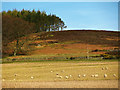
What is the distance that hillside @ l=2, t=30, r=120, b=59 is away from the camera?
2284 cm

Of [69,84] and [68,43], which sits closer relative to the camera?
[69,84]

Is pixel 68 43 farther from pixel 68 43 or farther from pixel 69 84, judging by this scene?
pixel 69 84

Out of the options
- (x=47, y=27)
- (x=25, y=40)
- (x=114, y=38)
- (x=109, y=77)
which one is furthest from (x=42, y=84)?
(x=47, y=27)

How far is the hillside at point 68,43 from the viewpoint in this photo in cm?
2284

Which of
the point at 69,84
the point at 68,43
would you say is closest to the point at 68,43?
the point at 68,43

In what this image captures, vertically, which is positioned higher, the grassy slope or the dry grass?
the grassy slope

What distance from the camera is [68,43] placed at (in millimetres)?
26156

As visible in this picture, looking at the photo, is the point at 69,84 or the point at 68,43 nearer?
the point at 69,84

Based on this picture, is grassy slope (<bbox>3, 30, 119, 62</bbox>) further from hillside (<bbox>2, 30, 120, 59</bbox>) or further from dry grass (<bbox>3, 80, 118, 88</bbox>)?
dry grass (<bbox>3, 80, 118, 88</bbox>)

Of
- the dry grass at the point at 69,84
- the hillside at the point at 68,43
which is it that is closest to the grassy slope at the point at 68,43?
the hillside at the point at 68,43

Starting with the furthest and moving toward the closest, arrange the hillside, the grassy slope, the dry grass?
1. the grassy slope
2. the hillside
3. the dry grass

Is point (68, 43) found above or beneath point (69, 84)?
above

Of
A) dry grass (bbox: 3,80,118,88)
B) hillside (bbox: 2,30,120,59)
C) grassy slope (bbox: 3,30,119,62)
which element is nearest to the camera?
dry grass (bbox: 3,80,118,88)

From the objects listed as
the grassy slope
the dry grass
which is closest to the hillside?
the grassy slope
